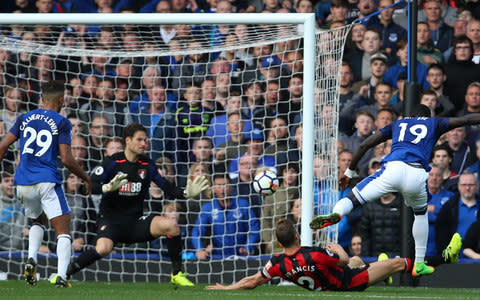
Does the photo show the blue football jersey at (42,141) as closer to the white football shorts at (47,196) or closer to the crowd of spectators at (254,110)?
the white football shorts at (47,196)

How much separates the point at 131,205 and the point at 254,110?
254cm

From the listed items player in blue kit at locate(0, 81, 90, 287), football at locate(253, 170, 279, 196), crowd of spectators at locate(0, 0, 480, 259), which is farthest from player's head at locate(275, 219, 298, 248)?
crowd of spectators at locate(0, 0, 480, 259)

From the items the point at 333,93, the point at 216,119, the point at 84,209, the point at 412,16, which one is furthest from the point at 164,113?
the point at 412,16

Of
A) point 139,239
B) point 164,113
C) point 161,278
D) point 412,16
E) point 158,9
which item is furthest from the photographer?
point 158,9

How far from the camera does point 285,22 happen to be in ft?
33.3

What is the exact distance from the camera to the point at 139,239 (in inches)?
388

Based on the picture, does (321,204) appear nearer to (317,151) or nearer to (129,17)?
(317,151)

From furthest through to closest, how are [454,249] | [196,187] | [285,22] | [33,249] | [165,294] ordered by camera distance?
[285,22], [196,187], [33,249], [454,249], [165,294]

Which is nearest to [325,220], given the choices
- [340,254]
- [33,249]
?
[340,254]

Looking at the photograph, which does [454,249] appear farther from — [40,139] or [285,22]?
[40,139]

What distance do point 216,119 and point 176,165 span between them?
757mm

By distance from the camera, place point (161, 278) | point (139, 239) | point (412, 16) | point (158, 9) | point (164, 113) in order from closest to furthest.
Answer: point (139, 239), point (412, 16), point (161, 278), point (164, 113), point (158, 9)

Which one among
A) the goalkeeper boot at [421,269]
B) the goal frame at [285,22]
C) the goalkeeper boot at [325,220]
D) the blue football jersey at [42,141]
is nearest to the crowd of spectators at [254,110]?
the goal frame at [285,22]

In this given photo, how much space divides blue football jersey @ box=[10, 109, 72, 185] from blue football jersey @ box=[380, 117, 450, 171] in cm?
303
